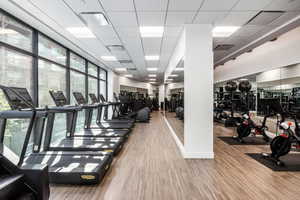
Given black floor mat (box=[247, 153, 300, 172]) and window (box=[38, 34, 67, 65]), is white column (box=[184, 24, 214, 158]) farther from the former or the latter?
window (box=[38, 34, 67, 65])

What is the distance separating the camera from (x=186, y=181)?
2.94m

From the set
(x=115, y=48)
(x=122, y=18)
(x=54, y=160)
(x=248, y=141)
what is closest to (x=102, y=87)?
(x=115, y=48)

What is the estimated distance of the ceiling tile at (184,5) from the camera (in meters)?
3.15

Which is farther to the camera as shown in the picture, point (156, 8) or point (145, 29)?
point (145, 29)

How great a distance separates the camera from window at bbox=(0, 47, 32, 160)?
3535 mm

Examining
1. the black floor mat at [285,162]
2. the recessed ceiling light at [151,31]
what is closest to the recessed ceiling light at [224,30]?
the recessed ceiling light at [151,31]

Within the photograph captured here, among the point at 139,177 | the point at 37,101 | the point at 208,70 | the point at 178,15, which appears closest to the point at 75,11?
the point at 178,15

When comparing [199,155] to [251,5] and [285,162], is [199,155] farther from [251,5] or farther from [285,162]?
[251,5]

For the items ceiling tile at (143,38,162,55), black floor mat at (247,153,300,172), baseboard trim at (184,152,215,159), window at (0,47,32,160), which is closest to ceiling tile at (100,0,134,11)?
ceiling tile at (143,38,162,55)

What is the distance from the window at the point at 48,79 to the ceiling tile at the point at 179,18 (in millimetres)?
3601

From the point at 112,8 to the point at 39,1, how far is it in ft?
4.46

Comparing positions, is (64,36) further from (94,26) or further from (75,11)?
(75,11)

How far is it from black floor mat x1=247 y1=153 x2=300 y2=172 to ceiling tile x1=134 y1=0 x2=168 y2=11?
391 cm

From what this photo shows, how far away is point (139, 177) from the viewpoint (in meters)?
3.08
